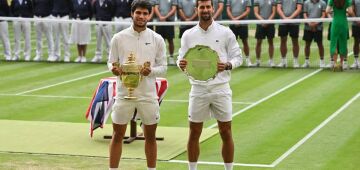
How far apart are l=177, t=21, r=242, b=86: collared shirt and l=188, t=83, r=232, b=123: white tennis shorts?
9 cm

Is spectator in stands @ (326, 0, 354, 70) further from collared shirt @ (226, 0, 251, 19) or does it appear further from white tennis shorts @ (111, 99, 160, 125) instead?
white tennis shorts @ (111, 99, 160, 125)

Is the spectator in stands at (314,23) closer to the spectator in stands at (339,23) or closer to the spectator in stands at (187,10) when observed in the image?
the spectator in stands at (339,23)

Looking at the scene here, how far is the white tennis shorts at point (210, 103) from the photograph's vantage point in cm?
1127

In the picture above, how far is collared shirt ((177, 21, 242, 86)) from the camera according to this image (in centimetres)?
1123

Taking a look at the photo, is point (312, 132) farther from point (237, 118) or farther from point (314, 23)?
point (314, 23)

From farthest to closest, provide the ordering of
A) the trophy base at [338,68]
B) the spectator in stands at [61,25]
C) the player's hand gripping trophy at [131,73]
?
the spectator in stands at [61,25], the trophy base at [338,68], the player's hand gripping trophy at [131,73]

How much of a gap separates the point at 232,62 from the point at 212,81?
35cm

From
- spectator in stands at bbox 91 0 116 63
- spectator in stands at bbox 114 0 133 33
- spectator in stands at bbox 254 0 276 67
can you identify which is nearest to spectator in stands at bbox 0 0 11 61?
spectator in stands at bbox 91 0 116 63

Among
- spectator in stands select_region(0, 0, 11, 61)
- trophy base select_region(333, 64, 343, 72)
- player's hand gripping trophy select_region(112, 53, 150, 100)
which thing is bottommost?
trophy base select_region(333, 64, 343, 72)

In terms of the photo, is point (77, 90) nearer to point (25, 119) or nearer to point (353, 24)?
point (25, 119)

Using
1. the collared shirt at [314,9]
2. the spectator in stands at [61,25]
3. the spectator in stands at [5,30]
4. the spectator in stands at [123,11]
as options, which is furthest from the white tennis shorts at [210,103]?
the spectator in stands at [5,30]

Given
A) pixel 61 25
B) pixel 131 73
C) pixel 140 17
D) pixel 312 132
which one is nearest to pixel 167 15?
pixel 61 25

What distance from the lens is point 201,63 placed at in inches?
435

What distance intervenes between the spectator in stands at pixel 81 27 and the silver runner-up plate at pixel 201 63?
51.9ft
